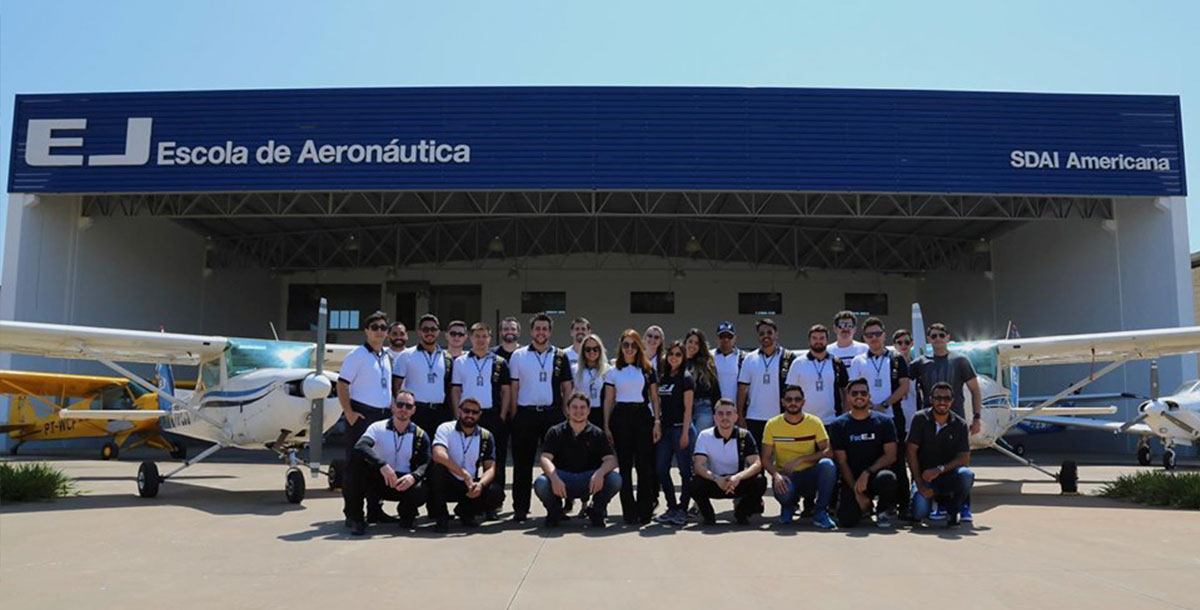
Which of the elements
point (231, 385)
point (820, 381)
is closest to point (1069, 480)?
point (820, 381)

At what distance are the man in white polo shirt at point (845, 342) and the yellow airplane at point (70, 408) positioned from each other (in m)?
14.4

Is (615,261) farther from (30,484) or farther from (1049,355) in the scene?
(30,484)

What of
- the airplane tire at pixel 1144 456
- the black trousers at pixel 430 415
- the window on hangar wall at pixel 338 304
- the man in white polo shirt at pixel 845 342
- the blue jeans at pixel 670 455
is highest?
the window on hangar wall at pixel 338 304

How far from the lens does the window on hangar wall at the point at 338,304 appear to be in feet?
94.0

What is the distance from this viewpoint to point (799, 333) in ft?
92.4

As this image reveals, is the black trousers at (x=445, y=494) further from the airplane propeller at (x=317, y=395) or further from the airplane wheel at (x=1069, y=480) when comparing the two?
the airplane wheel at (x=1069, y=480)

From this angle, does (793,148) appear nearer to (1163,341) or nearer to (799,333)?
(1163,341)

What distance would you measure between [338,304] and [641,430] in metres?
24.1

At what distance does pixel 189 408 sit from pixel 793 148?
11.8 metres

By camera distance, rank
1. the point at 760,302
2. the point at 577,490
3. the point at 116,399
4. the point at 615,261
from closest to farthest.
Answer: the point at 577,490
the point at 116,399
the point at 615,261
the point at 760,302

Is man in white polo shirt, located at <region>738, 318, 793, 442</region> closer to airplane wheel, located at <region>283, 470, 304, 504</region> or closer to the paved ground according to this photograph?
the paved ground

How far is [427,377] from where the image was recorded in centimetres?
710

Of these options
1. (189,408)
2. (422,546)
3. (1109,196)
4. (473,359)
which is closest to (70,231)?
(189,408)

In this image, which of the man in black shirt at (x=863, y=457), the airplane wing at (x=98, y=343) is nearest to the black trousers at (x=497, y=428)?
the man in black shirt at (x=863, y=457)
